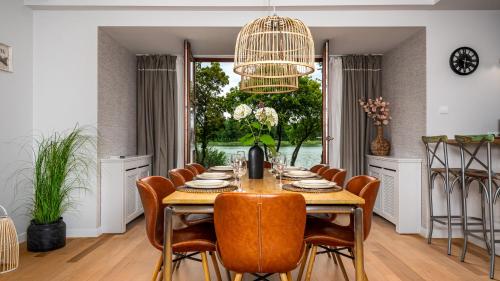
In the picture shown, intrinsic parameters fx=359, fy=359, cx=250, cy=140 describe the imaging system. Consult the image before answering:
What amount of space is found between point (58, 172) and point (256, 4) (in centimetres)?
273

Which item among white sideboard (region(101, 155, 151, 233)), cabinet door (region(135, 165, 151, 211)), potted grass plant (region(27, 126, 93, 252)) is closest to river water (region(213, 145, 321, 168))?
cabinet door (region(135, 165, 151, 211))

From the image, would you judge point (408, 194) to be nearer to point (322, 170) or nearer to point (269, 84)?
point (322, 170)

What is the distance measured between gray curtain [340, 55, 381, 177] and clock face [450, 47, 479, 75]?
1.37 m

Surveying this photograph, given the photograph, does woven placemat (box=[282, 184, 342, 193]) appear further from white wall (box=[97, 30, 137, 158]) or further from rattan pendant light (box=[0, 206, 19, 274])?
white wall (box=[97, 30, 137, 158])

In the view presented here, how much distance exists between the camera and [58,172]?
360cm

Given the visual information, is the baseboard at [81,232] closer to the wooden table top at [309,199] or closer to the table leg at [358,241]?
the wooden table top at [309,199]

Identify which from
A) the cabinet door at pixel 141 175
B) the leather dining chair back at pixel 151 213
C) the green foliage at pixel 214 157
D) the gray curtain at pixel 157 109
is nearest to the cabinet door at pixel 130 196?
the cabinet door at pixel 141 175

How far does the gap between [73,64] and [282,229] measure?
346cm

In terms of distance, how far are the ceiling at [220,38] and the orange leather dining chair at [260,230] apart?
9.86 ft

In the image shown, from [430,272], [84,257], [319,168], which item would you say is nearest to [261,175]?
[319,168]

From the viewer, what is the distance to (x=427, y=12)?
411cm

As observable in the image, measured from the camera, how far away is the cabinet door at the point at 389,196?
14.3ft

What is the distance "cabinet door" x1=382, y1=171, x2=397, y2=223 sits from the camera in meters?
4.36

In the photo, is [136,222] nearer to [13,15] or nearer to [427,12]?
[13,15]
